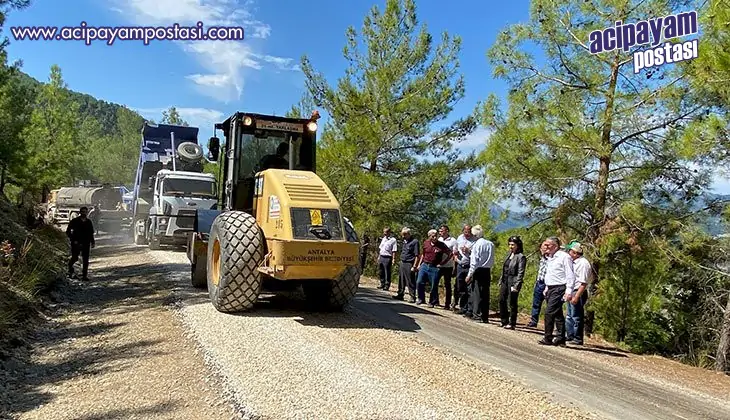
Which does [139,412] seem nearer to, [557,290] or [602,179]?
[557,290]

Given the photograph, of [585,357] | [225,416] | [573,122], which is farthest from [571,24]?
[225,416]

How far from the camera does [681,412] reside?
513cm

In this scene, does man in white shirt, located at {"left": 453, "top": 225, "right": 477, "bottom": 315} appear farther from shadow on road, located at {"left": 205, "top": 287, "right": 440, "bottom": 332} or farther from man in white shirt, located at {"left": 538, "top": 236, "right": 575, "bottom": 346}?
man in white shirt, located at {"left": 538, "top": 236, "right": 575, "bottom": 346}

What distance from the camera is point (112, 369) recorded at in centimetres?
556

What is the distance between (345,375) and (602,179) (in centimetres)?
757

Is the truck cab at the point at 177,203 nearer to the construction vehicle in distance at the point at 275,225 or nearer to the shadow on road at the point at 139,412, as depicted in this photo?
the construction vehicle in distance at the point at 275,225

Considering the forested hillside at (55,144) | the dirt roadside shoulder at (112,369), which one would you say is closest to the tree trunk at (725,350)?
the dirt roadside shoulder at (112,369)

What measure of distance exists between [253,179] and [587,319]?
23.4 feet

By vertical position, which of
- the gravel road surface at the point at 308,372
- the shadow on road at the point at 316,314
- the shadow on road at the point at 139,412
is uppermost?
the shadow on road at the point at 316,314

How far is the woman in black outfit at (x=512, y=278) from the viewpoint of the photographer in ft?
28.5

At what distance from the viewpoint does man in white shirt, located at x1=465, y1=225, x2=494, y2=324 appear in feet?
29.8

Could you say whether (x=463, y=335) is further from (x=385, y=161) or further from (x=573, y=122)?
(x=385, y=161)

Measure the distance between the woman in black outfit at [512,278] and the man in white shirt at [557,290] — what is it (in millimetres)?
693

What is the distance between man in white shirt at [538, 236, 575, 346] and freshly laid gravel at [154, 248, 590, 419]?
94.8 inches
